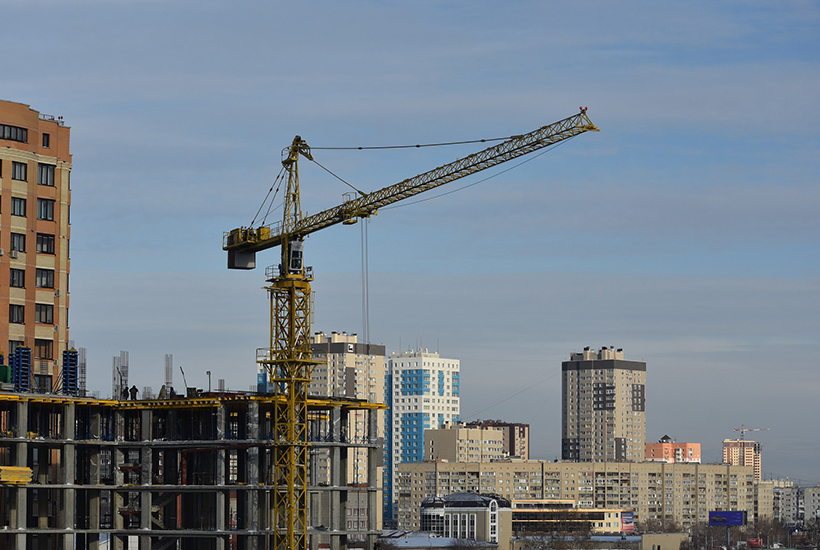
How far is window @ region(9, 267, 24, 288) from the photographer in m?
125

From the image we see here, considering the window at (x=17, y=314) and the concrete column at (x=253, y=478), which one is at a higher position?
the window at (x=17, y=314)

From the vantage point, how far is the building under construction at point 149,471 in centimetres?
11419

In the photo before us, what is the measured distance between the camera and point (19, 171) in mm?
126812

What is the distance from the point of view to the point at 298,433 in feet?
419

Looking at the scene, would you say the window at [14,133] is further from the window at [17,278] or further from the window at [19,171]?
the window at [17,278]

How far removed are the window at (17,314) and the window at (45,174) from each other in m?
12.9

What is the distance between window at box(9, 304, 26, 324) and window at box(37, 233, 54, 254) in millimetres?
6292

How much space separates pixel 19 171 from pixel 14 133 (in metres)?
3.74

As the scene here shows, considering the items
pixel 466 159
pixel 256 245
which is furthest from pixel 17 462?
pixel 466 159

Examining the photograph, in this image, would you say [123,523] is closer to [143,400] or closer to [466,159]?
[143,400]

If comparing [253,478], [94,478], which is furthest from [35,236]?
[253,478]

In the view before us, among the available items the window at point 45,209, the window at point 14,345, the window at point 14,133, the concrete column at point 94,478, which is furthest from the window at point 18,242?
the concrete column at point 94,478

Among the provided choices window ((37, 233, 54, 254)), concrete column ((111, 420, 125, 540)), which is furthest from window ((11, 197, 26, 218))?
concrete column ((111, 420, 125, 540))

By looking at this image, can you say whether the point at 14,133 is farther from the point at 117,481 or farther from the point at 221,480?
the point at 221,480
